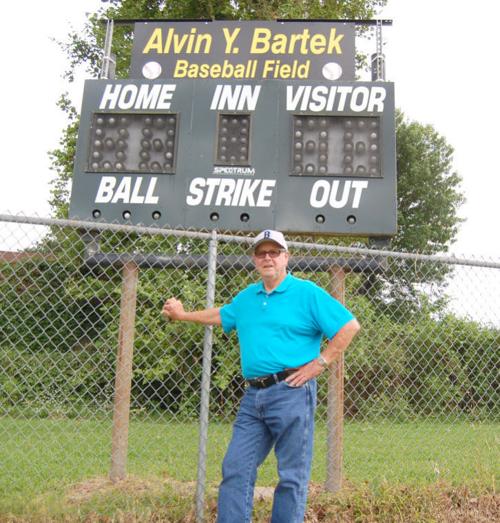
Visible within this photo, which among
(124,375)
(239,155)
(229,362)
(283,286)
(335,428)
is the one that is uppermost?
(239,155)

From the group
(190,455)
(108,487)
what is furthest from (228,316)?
(190,455)

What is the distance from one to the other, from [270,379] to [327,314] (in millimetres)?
431

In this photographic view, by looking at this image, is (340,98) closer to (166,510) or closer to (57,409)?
(166,510)

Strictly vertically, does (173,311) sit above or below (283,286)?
below

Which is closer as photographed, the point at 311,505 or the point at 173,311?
the point at 173,311

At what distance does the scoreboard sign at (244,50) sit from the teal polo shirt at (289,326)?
307 centimetres

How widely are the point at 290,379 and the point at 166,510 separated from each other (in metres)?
1.44

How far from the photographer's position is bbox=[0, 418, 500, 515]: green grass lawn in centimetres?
480

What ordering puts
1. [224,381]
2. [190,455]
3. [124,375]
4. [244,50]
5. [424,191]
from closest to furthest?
1. [124,375]
2. [244,50]
3. [190,455]
4. [224,381]
5. [424,191]

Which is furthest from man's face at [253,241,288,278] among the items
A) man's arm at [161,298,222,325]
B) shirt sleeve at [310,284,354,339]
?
man's arm at [161,298,222,325]

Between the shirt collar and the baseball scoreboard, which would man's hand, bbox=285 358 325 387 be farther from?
the baseball scoreboard

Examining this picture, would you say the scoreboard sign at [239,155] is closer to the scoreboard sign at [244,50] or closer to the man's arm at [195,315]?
the scoreboard sign at [244,50]

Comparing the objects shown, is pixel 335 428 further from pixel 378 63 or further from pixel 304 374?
pixel 378 63

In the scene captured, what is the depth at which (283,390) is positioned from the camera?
9.33 ft
